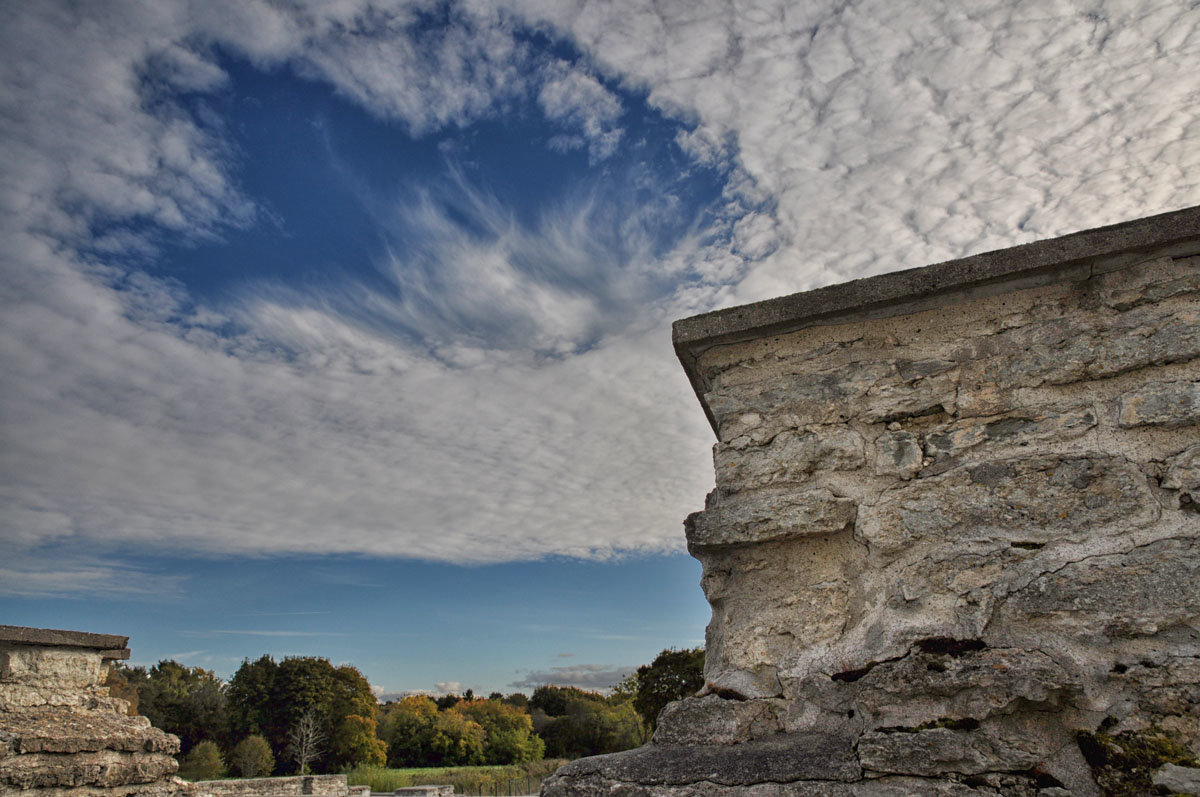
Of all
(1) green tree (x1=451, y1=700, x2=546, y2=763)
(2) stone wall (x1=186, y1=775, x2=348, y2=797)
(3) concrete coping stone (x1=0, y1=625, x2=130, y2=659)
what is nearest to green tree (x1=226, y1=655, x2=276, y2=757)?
(1) green tree (x1=451, y1=700, x2=546, y2=763)

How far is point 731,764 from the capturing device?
2.07 metres

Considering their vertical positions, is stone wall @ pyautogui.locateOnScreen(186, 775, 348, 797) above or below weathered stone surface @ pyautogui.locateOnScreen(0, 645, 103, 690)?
below

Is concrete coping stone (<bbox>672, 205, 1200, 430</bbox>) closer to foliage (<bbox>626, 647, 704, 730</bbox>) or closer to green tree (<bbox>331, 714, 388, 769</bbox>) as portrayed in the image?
foliage (<bbox>626, 647, 704, 730</bbox>)

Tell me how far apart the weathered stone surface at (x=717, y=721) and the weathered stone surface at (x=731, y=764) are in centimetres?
4

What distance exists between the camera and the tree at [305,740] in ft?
108

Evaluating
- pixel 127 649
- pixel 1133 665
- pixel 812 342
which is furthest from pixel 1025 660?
pixel 127 649

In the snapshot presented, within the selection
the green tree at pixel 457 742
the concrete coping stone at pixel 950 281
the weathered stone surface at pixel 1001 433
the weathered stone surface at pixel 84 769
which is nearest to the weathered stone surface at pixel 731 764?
the weathered stone surface at pixel 1001 433

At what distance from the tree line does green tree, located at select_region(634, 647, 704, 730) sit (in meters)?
12.3

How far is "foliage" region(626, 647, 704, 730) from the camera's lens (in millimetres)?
19250

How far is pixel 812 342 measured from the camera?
9.09 feet

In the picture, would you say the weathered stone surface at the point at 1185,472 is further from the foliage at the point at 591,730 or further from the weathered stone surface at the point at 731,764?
the foliage at the point at 591,730

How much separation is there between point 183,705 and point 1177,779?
41.5 metres

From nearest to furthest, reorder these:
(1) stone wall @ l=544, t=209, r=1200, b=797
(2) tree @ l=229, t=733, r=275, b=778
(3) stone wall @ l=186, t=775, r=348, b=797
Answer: (1) stone wall @ l=544, t=209, r=1200, b=797 → (3) stone wall @ l=186, t=775, r=348, b=797 → (2) tree @ l=229, t=733, r=275, b=778

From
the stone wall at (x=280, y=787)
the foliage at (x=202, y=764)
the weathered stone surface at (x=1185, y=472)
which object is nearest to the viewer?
the weathered stone surface at (x=1185, y=472)
